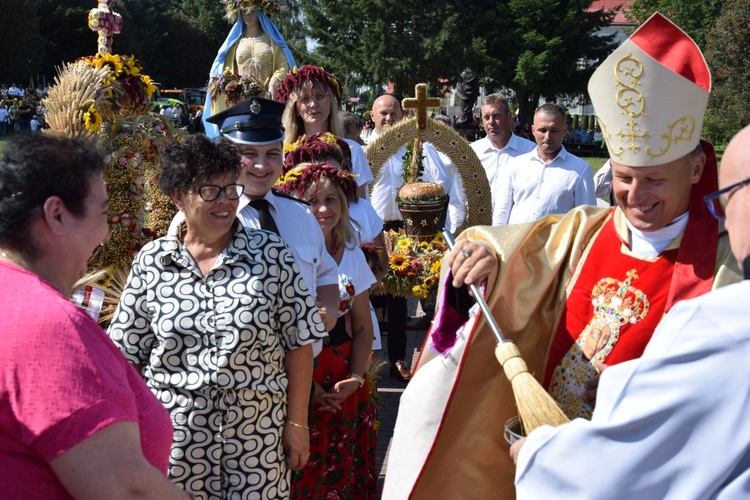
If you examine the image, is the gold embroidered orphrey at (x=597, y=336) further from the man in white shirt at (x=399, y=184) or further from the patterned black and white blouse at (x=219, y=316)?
the man in white shirt at (x=399, y=184)

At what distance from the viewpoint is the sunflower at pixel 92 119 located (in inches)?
176

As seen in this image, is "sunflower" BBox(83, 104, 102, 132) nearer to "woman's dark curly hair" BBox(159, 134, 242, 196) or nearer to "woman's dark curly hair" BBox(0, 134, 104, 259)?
"woman's dark curly hair" BBox(159, 134, 242, 196)

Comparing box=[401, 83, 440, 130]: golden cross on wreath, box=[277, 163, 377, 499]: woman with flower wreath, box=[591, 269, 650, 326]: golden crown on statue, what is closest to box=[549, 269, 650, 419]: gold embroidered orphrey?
box=[591, 269, 650, 326]: golden crown on statue

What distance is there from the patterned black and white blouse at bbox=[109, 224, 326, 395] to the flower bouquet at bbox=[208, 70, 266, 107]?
11.0 feet

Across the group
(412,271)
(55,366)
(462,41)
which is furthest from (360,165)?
(462,41)

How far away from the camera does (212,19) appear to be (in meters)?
65.6

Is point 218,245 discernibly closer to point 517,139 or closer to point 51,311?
point 51,311

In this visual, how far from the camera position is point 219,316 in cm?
322

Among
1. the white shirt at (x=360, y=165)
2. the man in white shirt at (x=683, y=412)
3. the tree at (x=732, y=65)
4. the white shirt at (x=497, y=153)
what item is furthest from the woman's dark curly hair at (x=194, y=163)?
the tree at (x=732, y=65)

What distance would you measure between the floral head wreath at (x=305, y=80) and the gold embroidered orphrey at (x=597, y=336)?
3029 millimetres

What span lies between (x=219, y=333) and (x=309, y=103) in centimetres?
280

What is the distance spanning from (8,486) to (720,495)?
1475 millimetres

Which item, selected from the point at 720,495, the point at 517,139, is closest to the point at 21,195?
the point at 720,495

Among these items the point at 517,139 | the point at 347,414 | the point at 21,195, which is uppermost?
the point at 21,195
